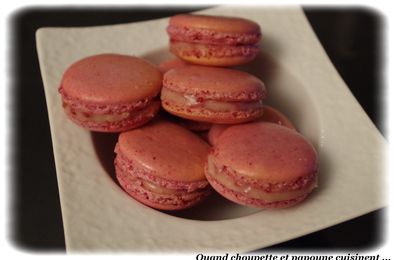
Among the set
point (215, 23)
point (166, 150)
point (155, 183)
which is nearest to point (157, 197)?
point (155, 183)

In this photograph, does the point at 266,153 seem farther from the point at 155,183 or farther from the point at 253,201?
the point at 155,183

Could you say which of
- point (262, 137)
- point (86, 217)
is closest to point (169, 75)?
point (262, 137)

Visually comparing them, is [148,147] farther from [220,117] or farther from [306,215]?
[306,215]

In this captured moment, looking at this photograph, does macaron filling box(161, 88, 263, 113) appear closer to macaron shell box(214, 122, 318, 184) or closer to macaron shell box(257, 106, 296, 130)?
macaron shell box(214, 122, 318, 184)

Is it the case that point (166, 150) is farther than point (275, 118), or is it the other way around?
point (275, 118)

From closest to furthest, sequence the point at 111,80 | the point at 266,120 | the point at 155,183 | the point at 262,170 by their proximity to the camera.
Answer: the point at 262,170 → the point at 155,183 → the point at 111,80 → the point at 266,120

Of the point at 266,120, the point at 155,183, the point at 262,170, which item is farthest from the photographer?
the point at 266,120
